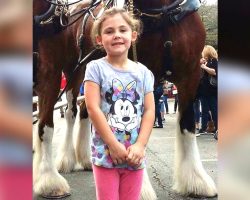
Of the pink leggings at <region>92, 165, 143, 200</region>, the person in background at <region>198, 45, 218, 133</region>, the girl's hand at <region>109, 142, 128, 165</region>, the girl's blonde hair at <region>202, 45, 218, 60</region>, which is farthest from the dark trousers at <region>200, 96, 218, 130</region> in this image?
the girl's hand at <region>109, 142, 128, 165</region>

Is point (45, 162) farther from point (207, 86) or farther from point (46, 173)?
point (207, 86)

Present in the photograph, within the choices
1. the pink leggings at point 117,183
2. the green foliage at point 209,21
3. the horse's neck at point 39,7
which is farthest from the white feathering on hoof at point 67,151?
the pink leggings at point 117,183

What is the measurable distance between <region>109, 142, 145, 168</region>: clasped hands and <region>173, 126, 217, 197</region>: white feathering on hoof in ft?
4.99

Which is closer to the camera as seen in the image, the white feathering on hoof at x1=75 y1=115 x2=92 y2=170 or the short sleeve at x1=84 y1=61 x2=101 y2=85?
the short sleeve at x1=84 y1=61 x2=101 y2=85

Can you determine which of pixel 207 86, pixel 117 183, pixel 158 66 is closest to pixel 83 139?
pixel 158 66

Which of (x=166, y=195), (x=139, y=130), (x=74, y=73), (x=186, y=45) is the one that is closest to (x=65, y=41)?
(x=74, y=73)

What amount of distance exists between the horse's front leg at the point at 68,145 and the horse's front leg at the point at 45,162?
0.62 meters

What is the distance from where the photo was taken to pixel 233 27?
119cm

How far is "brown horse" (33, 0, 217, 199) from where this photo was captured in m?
2.76

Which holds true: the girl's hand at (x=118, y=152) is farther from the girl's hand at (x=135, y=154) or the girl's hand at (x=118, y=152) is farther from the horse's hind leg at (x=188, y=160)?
the horse's hind leg at (x=188, y=160)

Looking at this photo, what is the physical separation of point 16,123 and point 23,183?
165mm

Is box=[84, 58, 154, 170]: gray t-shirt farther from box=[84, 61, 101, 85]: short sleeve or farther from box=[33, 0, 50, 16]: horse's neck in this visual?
box=[33, 0, 50, 16]: horse's neck

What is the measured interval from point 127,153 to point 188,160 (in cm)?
160

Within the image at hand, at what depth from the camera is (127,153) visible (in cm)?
152
